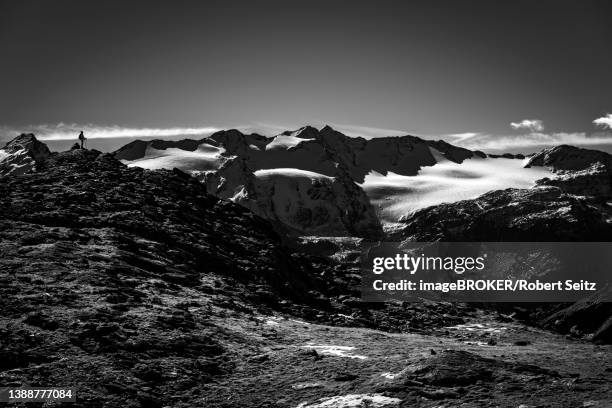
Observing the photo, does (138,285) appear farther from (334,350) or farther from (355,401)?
(355,401)

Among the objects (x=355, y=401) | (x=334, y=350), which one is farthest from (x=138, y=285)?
(x=355, y=401)

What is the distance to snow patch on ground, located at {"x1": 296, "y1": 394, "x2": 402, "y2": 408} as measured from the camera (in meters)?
18.9

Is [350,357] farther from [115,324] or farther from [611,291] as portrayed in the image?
[611,291]

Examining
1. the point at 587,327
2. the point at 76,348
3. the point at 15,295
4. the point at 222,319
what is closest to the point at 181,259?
the point at 222,319

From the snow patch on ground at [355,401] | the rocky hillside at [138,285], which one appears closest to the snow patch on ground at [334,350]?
the rocky hillside at [138,285]

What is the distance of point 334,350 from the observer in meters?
26.2

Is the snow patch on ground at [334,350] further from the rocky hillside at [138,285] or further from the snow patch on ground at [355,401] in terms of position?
the snow patch on ground at [355,401]

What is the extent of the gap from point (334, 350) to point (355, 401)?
704 centimetres

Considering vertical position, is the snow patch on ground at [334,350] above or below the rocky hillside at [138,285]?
below

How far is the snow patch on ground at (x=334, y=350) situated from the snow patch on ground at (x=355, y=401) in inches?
188

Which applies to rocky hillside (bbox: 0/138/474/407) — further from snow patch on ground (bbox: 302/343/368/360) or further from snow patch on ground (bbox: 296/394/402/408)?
snow patch on ground (bbox: 296/394/402/408)

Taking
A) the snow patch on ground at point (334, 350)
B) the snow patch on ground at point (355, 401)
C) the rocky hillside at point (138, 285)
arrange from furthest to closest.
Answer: the snow patch on ground at point (334, 350)
the rocky hillside at point (138, 285)
the snow patch on ground at point (355, 401)

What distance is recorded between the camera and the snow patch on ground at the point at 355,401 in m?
18.9

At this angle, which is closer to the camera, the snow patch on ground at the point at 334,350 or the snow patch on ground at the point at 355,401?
the snow patch on ground at the point at 355,401
